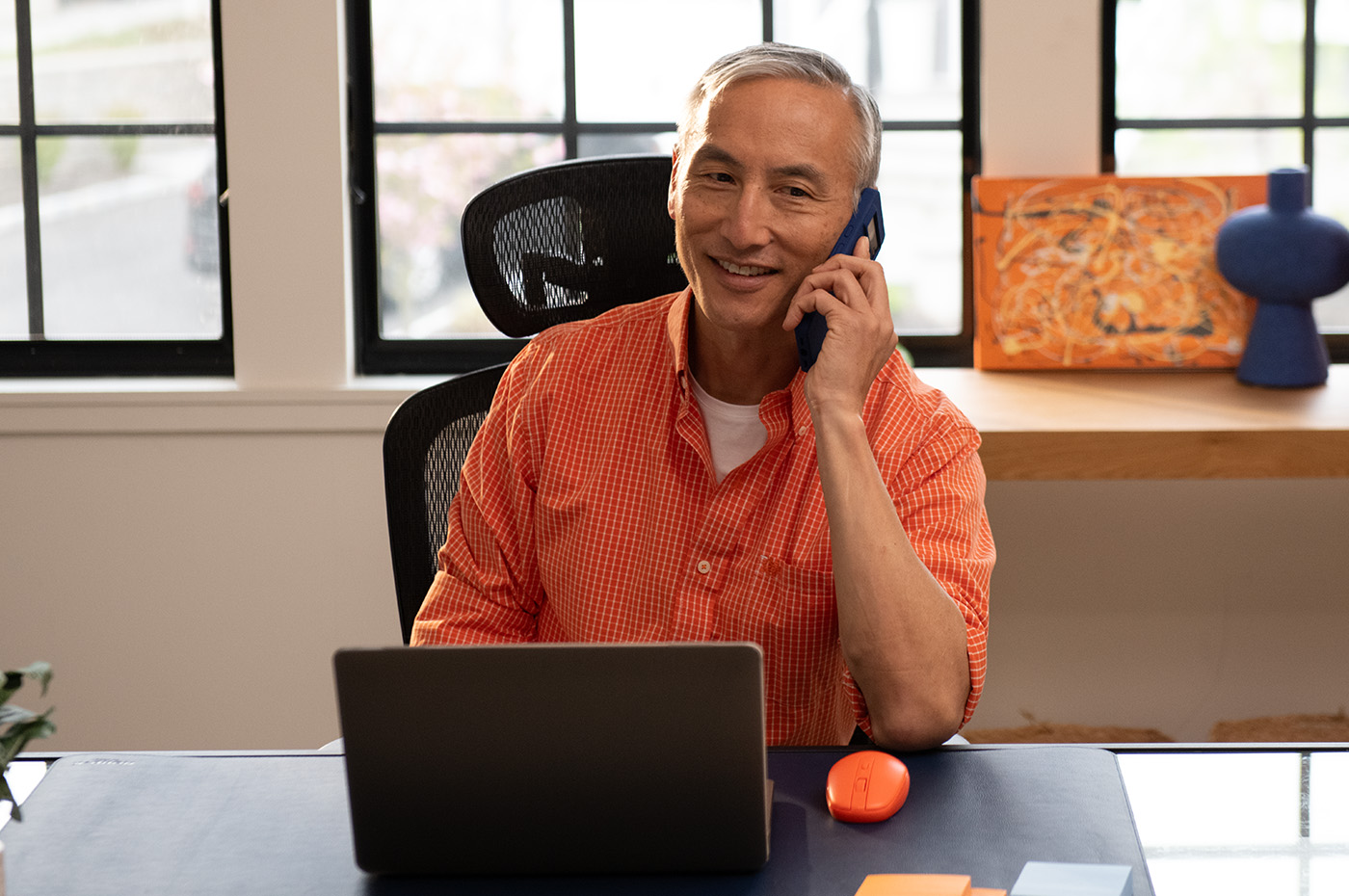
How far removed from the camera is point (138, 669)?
256 cm

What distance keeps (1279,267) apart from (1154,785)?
1.37 meters

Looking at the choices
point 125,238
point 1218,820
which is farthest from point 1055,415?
point 125,238

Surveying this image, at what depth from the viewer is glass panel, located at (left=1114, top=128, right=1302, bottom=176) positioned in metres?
2.50

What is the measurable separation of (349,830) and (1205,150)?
84.8 inches

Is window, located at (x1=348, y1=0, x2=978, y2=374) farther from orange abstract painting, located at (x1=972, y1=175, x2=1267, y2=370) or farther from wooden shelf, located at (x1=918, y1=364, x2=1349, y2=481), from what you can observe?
wooden shelf, located at (x1=918, y1=364, x2=1349, y2=481)

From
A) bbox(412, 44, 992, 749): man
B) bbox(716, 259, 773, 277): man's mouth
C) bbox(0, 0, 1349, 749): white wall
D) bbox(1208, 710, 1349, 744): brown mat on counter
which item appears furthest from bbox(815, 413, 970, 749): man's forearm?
bbox(1208, 710, 1349, 744): brown mat on counter

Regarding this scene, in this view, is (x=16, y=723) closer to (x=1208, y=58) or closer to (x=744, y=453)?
(x=744, y=453)

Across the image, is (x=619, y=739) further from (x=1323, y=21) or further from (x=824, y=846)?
(x=1323, y=21)

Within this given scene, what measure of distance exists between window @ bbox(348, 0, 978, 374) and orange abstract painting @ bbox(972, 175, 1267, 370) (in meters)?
0.22

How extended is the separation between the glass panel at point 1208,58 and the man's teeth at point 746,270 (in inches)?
55.4

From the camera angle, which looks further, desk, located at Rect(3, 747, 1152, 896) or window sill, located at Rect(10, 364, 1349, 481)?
window sill, located at Rect(10, 364, 1349, 481)

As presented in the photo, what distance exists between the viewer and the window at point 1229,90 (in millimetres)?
2459

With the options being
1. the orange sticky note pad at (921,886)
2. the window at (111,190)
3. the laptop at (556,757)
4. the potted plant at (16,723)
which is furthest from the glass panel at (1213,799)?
the window at (111,190)

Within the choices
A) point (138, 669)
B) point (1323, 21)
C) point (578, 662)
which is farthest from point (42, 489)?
point (1323, 21)
